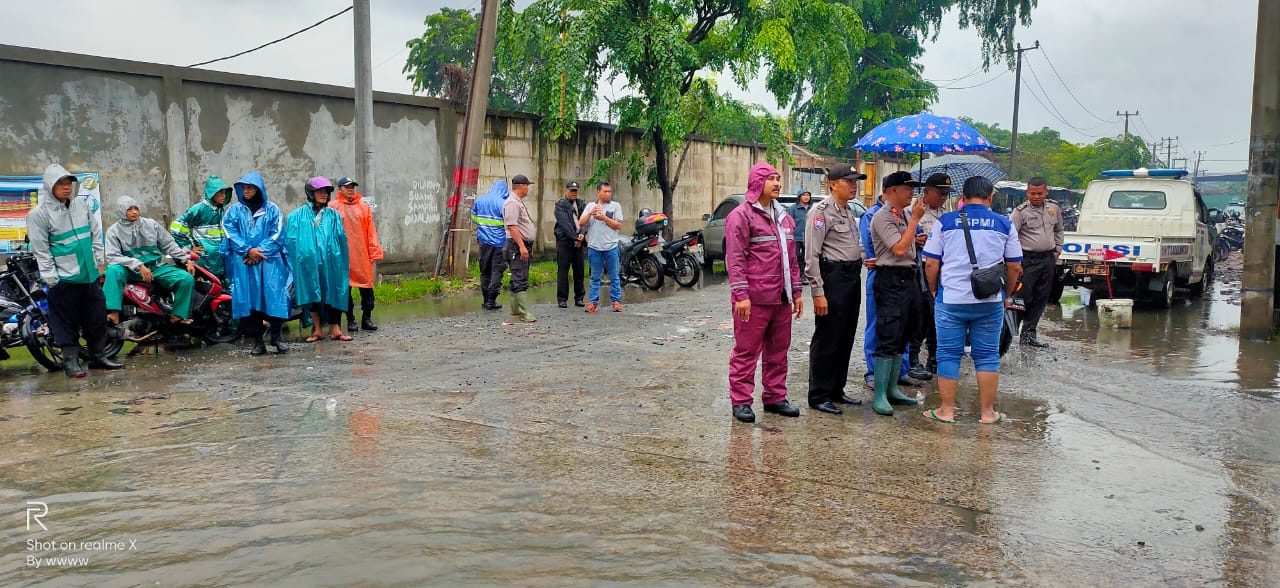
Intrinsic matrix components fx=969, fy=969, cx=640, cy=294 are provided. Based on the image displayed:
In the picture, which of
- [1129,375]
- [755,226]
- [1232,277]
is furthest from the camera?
[1232,277]

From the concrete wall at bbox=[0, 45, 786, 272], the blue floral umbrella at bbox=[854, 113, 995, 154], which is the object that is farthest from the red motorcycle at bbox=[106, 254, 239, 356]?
the blue floral umbrella at bbox=[854, 113, 995, 154]

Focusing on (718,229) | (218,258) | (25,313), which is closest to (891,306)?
(218,258)

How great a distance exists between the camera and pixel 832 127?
3969cm

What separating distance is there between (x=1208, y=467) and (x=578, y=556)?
12.6ft

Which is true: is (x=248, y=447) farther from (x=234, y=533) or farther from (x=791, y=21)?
(x=791, y=21)

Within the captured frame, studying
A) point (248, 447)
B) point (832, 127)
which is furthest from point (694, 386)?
point (832, 127)

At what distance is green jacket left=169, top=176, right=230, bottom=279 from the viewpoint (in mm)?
9680

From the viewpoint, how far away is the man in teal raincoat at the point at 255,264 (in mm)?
9062

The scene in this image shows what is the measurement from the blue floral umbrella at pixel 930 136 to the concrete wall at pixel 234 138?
24.6ft

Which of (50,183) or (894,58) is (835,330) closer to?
(50,183)

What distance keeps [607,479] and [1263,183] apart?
338 inches

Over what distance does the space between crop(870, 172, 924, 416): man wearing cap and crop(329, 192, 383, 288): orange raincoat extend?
18.7 feet

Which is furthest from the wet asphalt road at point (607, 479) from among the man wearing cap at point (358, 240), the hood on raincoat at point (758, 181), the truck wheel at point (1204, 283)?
the truck wheel at point (1204, 283)

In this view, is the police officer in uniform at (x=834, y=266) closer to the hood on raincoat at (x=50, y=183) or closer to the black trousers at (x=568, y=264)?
the hood on raincoat at (x=50, y=183)
